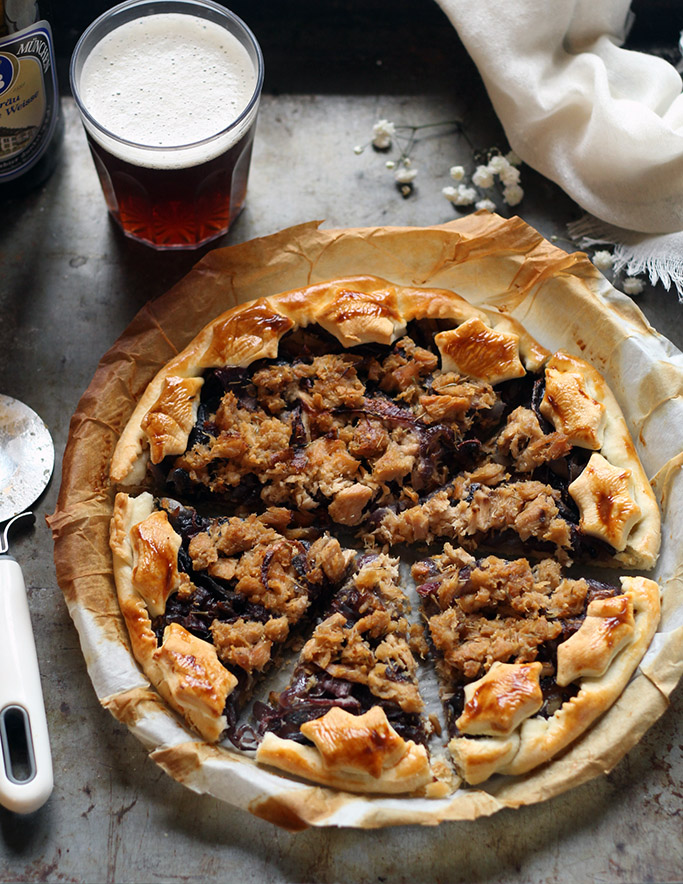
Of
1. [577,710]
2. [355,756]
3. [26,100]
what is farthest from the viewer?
[26,100]

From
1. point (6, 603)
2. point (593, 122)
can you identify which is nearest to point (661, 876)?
point (6, 603)

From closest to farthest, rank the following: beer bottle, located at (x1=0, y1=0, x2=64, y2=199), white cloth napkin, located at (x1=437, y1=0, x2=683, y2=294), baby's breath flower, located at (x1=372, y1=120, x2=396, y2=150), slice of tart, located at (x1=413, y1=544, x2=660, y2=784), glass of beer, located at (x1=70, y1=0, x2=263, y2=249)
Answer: slice of tart, located at (x1=413, y1=544, x2=660, y2=784) < beer bottle, located at (x1=0, y1=0, x2=64, y2=199) < glass of beer, located at (x1=70, y1=0, x2=263, y2=249) < white cloth napkin, located at (x1=437, y1=0, x2=683, y2=294) < baby's breath flower, located at (x1=372, y1=120, x2=396, y2=150)

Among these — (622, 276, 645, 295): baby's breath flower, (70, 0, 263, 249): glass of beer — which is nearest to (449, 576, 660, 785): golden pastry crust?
(622, 276, 645, 295): baby's breath flower

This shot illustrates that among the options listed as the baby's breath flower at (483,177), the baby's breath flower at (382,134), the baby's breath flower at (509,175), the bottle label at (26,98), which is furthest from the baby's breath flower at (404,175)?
the bottle label at (26,98)

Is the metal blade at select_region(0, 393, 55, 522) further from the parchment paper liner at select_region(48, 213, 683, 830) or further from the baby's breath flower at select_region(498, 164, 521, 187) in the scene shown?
the baby's breath flower at select_region(498, 164, 521, 187)

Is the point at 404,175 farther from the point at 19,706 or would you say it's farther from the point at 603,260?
the point at 19,706

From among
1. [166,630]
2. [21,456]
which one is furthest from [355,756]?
[21,456]

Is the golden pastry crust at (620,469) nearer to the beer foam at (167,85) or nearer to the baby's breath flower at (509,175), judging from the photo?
the baby's breath flower at (509,175)

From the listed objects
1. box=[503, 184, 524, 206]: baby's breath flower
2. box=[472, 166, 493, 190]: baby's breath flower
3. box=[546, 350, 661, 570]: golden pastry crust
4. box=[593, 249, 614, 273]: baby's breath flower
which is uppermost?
box=[472, 166, 493, 190]: baby's breath flower
